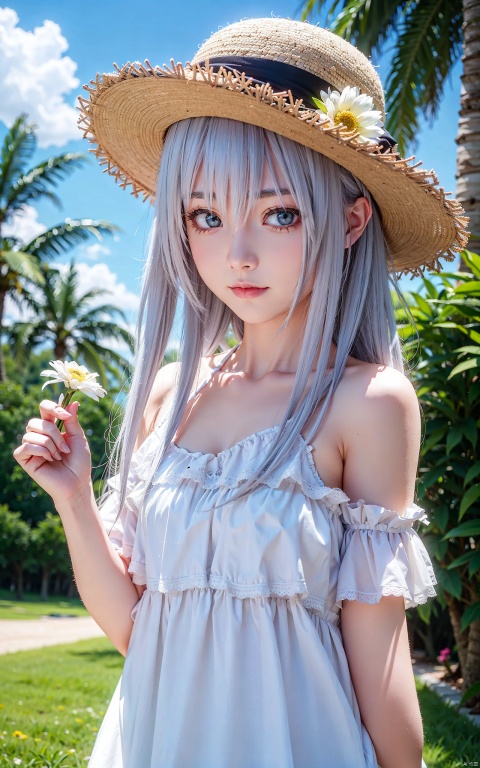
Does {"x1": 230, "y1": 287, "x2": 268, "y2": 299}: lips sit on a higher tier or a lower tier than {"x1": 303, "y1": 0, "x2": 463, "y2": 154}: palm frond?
lower

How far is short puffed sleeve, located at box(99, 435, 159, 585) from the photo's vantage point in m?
1.76

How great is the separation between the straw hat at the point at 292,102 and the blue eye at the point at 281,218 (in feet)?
0.49

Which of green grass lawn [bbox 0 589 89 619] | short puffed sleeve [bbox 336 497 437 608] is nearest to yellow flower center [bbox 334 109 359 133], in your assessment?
short puffed sleeve [bbox 336 497 437 608]

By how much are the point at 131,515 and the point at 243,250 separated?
683mm

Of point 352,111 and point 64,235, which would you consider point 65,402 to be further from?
point 64,235

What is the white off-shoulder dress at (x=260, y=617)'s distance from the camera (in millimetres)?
1514

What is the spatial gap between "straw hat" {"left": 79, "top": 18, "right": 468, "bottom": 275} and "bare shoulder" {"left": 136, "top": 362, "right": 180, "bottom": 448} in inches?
23.9

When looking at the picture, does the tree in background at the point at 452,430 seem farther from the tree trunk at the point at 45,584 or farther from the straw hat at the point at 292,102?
the tree trunk at the point at 45,584

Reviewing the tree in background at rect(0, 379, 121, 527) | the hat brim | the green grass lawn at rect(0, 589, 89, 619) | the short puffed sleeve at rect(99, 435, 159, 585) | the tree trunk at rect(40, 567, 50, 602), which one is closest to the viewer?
the hat brim

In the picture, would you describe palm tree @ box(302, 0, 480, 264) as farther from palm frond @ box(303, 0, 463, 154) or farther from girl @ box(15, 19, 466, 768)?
girl @ box(15, 19, 466, 768)

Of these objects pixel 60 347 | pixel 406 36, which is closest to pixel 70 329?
pixel 60 347

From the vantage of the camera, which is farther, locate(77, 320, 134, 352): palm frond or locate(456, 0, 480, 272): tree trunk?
locate(77, 320, 134, 352): palm frond

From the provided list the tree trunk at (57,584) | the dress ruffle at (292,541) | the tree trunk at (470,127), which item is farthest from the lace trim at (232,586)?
the tree trunk at (57,584)

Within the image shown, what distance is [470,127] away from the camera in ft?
17.1
